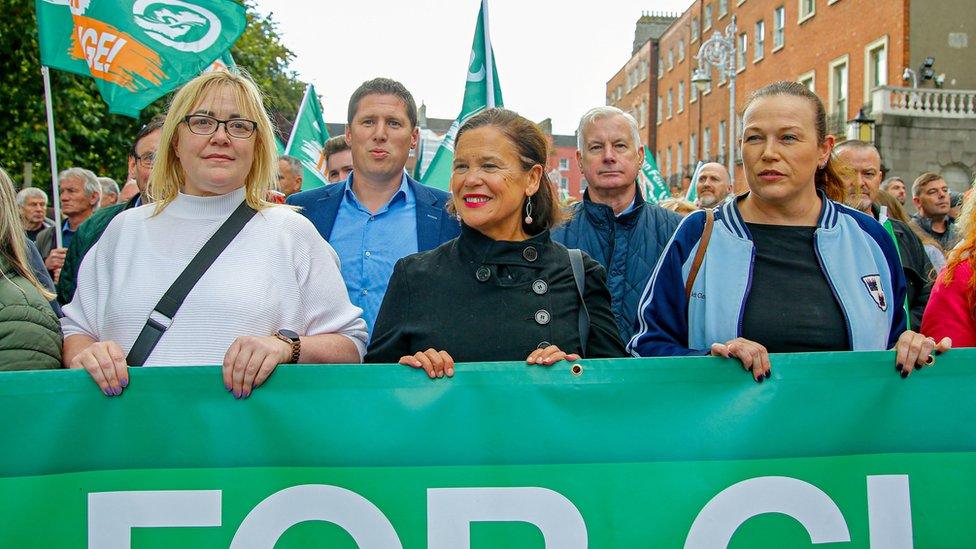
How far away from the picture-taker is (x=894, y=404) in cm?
259

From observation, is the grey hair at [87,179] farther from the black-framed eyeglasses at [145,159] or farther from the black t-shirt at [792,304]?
the black t-shirt at [792,304]

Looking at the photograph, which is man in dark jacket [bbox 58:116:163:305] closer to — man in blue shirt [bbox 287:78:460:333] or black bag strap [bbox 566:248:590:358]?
man in blue shirt [bbox 287:78:460:333]

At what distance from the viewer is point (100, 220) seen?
4.43 metres

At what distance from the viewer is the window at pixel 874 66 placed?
27859 mm

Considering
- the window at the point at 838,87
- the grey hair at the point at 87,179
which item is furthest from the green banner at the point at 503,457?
the window at the point at 838,87

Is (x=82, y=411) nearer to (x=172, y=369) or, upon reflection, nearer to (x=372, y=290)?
(x=172, y=369)

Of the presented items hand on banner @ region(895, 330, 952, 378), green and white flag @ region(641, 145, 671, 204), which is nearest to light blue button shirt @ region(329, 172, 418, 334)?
hand on banner @ region(895, 330, 952, 378)

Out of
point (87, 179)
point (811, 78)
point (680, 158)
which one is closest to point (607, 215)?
point (87, 179)

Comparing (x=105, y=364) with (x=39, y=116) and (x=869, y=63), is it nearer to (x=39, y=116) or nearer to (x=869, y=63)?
(x=39, y=116)

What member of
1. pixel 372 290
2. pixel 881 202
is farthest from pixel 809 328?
pixel 881 202

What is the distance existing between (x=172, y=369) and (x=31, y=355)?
1.49 feet

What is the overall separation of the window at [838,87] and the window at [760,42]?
22.3 ft

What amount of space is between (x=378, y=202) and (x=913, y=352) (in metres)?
2.23

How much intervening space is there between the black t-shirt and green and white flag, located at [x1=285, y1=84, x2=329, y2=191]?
5.54 meters
